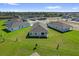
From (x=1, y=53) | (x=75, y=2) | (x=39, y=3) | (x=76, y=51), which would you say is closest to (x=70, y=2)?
(x=75, y=2)

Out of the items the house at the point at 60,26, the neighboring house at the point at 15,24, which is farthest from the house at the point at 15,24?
the house at the point at 60,26

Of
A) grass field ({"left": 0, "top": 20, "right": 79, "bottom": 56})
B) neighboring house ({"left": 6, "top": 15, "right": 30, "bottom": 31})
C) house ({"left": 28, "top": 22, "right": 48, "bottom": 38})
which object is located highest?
neighboring house ({"left": 6, "top": 15, "right": 30, "bottom": 31})

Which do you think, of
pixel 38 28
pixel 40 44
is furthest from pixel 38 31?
pixel 40 44

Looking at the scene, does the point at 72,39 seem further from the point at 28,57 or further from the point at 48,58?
the point at 28,57

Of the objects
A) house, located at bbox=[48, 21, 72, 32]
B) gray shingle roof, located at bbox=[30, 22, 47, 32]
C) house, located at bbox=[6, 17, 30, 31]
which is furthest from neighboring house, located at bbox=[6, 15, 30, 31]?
house, located at bbox=[48, 21, 72, 32]

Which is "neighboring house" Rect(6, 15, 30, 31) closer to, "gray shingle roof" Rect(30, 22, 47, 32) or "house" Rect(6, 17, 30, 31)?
"house" Rect(6, 17, 30, 31)

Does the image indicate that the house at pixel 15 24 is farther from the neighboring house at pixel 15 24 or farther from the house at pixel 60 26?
the house at pixel 60 26

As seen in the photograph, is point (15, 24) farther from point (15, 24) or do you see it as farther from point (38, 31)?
point (38, 31)
